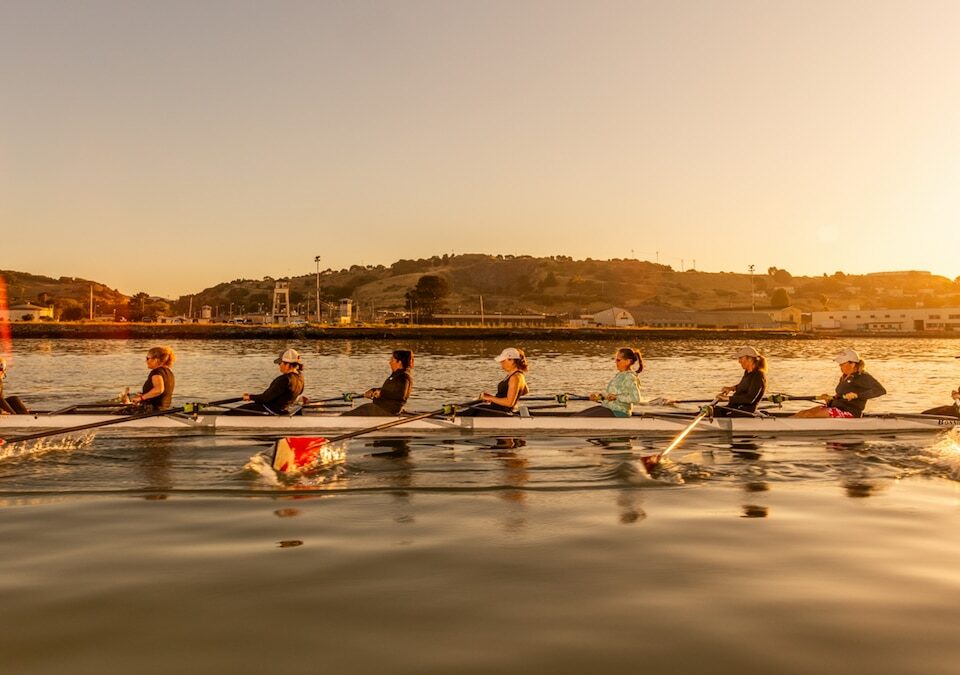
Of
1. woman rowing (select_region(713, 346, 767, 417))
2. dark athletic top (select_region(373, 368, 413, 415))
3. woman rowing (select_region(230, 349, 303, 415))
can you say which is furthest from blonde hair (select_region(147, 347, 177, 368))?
woman rowing (select_region(713, 346, 767, 417))

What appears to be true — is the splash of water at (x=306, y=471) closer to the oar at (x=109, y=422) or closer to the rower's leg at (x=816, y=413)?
the oar at (x=109, y=422)

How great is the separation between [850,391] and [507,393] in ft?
25.3

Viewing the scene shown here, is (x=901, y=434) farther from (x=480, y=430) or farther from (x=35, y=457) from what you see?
(x=35, y=457)

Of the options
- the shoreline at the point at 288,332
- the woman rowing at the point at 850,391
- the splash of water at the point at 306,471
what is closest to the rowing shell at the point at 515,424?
the woman rowing at the point at 850,391

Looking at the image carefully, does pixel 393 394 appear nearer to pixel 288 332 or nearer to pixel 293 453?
pixel 293 453

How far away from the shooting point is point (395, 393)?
623 inches

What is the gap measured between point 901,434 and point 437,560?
13366 mm

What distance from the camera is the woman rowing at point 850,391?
53.6ft

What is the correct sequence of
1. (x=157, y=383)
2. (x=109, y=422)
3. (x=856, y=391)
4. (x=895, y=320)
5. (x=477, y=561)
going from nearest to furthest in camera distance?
(x=477, y=561), (x=109, y=422), (x=157, y=383), (x=856, y=391), (x=895, y=320)

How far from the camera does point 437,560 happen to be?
24.0 feet

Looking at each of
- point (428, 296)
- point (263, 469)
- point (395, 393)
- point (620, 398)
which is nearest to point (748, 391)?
point (620, 398)

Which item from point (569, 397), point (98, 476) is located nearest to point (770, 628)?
point (98, 476)

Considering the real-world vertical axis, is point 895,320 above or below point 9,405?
above

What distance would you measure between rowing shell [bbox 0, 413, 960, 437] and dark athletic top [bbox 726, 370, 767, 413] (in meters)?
0.35
